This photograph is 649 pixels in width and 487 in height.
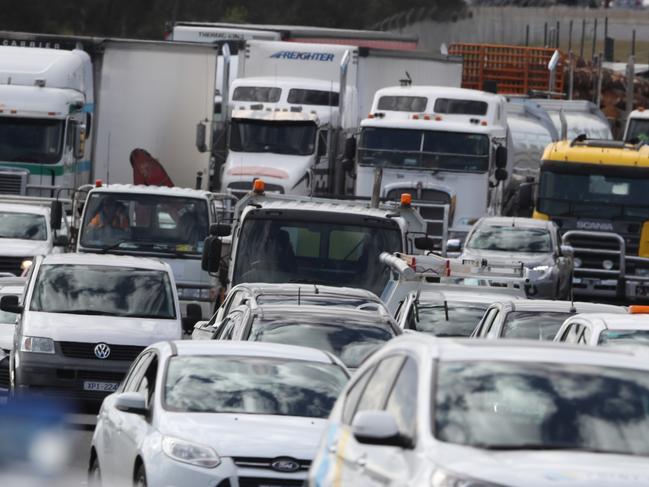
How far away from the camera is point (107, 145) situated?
37.2 m

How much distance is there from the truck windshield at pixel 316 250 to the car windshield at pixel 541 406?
12.8 metres

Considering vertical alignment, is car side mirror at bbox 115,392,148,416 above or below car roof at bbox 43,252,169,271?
above

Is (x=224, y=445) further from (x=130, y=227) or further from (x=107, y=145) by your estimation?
(x=107, y=145)

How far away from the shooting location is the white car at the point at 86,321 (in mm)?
18906

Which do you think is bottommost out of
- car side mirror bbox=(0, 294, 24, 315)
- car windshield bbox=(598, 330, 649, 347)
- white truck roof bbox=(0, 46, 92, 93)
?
car side mirror bbox=(0, 294, 24, 315)

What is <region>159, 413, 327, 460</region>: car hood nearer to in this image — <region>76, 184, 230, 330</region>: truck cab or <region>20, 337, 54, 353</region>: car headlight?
<region>20, 337, 54, 353</region>: car headlight

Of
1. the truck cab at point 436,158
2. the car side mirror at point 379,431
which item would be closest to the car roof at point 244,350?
Answer: the car side mirror at point 379,431

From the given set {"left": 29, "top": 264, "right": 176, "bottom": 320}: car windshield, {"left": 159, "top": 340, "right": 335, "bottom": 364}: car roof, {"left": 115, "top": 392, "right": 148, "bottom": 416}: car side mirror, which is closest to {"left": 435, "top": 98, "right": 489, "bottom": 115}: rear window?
{"left": 29, "top": 264, "right": 176, "bottom": 320}: car windshield

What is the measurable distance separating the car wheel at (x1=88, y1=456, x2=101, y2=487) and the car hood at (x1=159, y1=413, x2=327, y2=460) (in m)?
1.29

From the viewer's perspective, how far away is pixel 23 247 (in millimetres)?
28734

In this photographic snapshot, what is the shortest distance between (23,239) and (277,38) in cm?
1845

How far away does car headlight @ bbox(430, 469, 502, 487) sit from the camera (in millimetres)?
7238

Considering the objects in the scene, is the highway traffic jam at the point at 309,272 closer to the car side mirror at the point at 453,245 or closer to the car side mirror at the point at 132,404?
the car side mirror at the point at 132,404

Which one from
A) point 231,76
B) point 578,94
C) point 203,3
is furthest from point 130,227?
point 203,3
